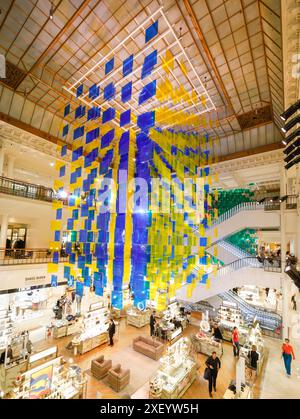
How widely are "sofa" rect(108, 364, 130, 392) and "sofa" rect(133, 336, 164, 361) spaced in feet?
5.67

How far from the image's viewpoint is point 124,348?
28.6 feet

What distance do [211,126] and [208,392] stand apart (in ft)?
33.2

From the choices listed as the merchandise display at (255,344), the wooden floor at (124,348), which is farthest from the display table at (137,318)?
the merchandise display at (255,344)

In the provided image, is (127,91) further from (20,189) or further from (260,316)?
(260,316)

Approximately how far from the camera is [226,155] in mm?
11602

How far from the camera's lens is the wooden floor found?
20.0ft

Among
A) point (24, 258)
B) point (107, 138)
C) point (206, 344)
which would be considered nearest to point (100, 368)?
point (206, 344)

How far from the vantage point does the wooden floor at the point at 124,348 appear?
6109 millimetres

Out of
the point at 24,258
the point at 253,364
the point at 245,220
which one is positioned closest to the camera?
the point at 253,364

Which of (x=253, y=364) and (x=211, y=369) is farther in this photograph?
(x=253, y=364)

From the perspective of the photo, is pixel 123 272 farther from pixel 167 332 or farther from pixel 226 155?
pixel 226 155

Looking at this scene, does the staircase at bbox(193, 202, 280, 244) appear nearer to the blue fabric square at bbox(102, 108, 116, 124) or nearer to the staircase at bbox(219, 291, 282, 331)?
the staircase at bbox(219, 291, 282, 331)

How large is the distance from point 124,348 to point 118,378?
270cm
